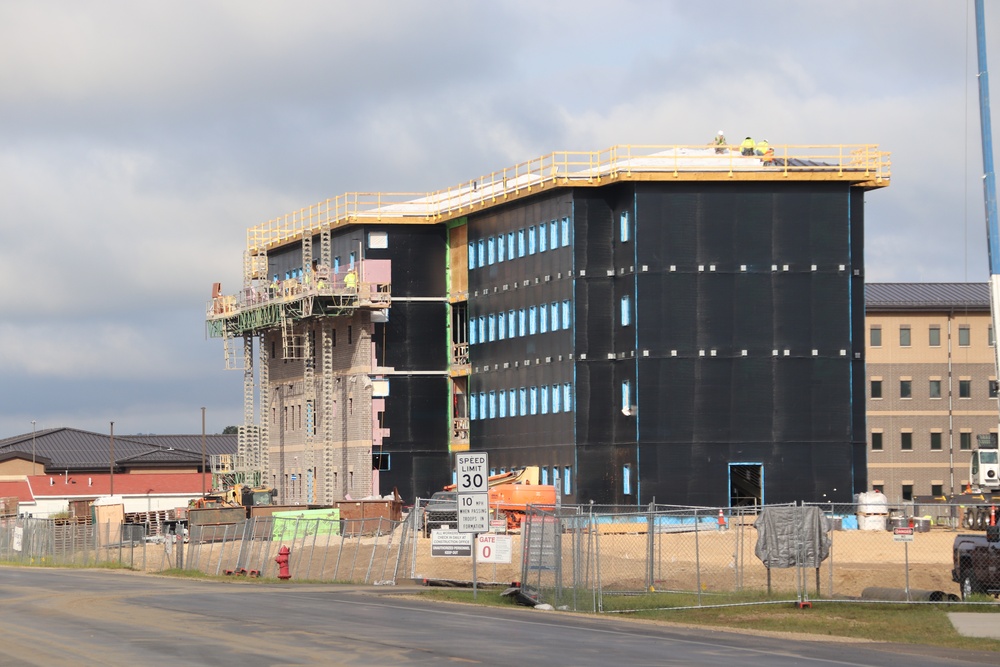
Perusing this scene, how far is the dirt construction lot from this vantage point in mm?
37656

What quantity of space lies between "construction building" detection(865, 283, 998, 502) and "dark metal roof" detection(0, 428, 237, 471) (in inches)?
2604

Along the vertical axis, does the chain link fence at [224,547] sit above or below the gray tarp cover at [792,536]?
below

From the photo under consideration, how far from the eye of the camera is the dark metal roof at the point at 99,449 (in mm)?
147125

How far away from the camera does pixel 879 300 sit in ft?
364

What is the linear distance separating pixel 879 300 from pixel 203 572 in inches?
2629

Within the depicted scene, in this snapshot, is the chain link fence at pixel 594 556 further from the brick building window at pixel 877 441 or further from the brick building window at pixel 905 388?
the brick building window at pixel 905 388

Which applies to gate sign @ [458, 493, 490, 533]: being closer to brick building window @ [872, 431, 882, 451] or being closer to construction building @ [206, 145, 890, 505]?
construction building @ [206, 145, 890, 505]

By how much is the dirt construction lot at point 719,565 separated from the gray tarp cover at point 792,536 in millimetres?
735

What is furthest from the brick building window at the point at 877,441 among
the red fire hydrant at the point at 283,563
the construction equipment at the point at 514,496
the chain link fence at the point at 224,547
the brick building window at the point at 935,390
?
the red fire hydrant at the point at 283,563

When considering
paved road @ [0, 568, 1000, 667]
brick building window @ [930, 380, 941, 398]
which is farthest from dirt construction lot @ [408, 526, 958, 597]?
brick building window @ [930, 380, 941, 398]

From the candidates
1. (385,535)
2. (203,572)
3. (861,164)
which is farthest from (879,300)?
(203,572)

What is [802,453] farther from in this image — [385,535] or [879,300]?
[879,300]

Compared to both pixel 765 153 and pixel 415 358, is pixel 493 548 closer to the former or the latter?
pixel 765 153

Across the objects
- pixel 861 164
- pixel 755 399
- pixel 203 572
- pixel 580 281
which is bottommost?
pixel 203 572
